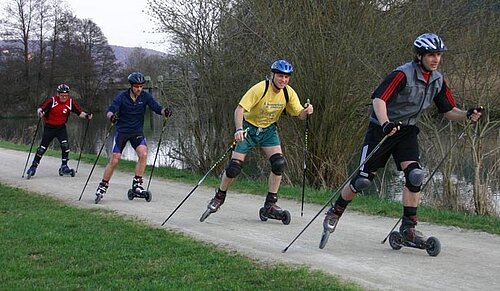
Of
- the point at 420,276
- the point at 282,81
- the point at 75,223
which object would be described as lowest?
the point at 75,223

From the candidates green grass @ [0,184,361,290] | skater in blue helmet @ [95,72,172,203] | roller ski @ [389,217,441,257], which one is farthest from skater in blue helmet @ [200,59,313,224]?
skater in blue helmet @ [95,72,172,203]

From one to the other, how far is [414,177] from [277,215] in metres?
2.45

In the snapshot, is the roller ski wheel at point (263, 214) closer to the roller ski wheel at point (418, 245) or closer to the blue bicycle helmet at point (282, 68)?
the blue bicycle helmet at point (282, 68)

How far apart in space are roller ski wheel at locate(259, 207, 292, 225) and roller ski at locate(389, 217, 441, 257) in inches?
72.5

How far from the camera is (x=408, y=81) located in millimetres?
6480

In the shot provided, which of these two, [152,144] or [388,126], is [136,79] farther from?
[152,144]

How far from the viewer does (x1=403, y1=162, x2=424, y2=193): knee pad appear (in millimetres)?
6555

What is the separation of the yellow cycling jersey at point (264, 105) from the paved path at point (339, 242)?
1.38 metres

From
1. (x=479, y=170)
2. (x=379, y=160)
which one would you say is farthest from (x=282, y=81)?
(x=479, y=170)

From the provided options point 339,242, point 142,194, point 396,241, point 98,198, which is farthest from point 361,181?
point 98,198

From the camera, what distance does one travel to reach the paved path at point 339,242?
580cm

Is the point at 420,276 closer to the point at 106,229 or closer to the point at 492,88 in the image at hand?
the point at 106,229

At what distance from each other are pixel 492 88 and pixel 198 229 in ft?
27.6

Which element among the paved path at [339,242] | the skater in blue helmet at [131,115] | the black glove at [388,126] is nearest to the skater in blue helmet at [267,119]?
the paved path at [339,242]
